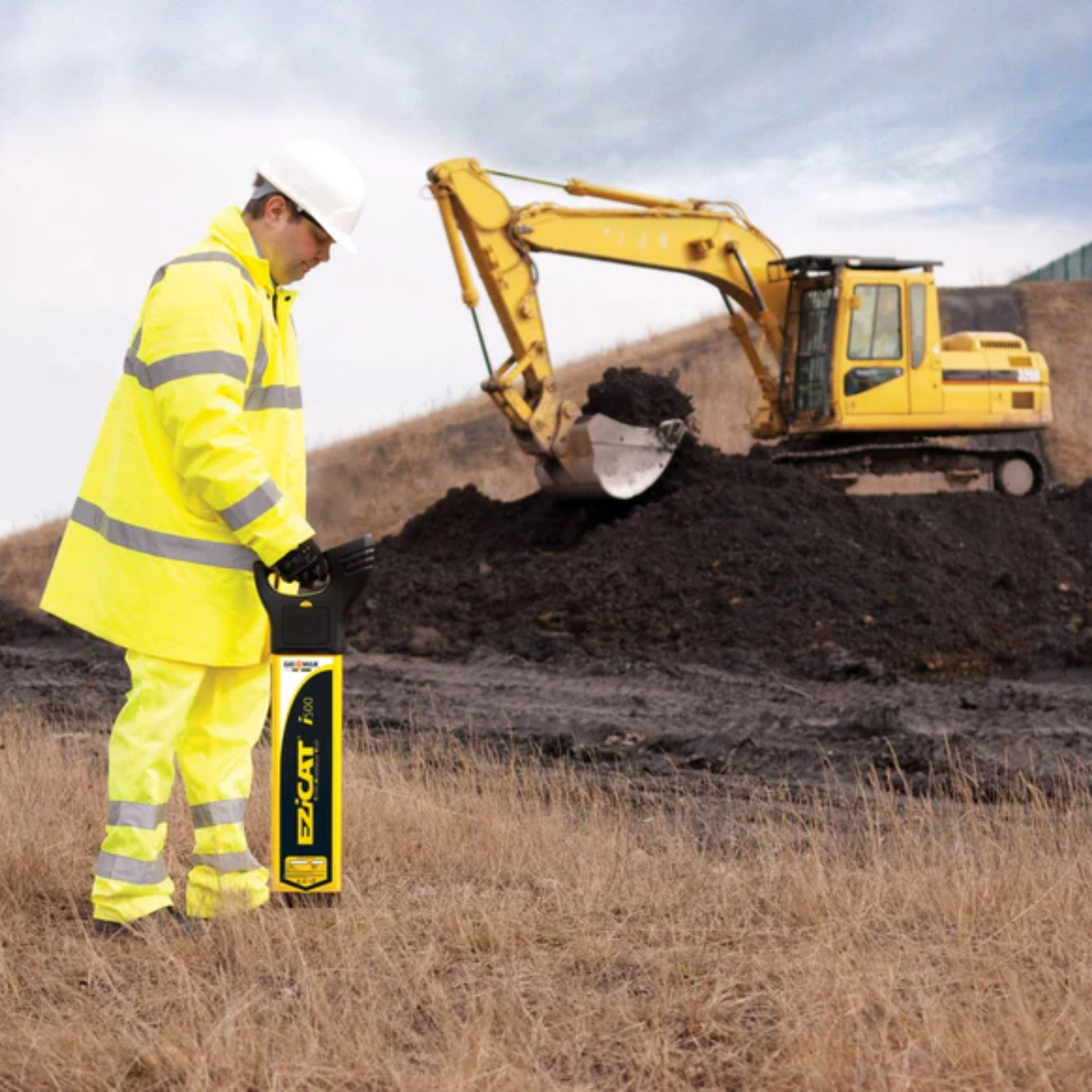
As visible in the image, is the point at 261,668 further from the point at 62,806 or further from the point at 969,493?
the point at 969,493

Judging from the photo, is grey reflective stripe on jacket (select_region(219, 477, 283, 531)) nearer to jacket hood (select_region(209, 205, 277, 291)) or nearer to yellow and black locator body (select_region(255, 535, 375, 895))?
yellow and black locator body (select_region(255, 535, 375, 895))

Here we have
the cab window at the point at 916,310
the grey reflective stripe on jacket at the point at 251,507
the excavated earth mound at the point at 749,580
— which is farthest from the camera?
the cab window at the point at 916,310

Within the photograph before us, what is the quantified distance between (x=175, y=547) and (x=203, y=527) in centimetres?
10

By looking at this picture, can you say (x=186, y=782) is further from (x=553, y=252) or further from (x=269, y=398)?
(x=553, y=252)

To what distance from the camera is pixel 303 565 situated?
423 cm

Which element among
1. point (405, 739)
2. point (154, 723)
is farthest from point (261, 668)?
point (405, 739)

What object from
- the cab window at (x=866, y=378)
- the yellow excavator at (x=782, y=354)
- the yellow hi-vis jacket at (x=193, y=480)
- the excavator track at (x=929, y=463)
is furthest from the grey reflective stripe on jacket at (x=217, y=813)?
the cab window at (x=866, y=378)

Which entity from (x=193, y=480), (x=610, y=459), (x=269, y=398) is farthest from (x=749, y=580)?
(x=193, y=480)

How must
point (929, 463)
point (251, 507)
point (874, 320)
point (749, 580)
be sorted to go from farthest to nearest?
point (929, 463), point (874, 320), point (749, 580), point (251, 507)

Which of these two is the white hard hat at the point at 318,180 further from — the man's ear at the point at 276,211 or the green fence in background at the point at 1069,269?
the green fence in background at the point at 1069,269

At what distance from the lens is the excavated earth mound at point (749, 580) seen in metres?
13.2

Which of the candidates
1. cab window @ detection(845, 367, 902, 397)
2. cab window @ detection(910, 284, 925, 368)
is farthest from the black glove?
cab window @ detection(910, 284, 925, 368)

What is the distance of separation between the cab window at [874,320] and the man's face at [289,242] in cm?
1296

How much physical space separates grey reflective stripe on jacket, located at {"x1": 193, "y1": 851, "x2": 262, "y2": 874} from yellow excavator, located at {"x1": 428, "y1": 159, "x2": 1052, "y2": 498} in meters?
10.6
